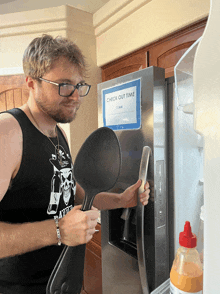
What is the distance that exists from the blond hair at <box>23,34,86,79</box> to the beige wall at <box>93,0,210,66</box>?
2.19 ft

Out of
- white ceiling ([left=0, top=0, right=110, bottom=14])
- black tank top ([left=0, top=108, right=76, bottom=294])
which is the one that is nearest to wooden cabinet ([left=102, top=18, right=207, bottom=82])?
white ceiling ([left=0, top=0, right=110, bottom=14])

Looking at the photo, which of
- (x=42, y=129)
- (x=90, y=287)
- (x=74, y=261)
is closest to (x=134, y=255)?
(x=74, y=261)

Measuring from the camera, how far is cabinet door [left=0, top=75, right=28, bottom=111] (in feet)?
6.38

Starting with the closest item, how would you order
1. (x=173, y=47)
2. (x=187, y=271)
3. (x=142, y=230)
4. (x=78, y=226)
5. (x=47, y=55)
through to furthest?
(x=187, y=271)
(x=78, y=226)
(x=142, y=230)
(x=47, y=55)
(x=173, y=47)

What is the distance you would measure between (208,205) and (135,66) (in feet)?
4.90

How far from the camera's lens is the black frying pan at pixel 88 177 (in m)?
0.60

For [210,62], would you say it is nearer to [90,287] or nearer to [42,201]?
[42,201]

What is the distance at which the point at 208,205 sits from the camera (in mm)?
195

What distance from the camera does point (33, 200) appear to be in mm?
761

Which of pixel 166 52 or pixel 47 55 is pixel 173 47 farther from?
pixel 47 55

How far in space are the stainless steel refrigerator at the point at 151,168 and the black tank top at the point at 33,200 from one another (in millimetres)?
275

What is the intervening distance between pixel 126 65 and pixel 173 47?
44cm

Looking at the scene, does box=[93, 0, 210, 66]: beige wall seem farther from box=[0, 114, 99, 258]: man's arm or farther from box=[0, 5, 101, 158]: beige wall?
box=[0, 114, 99, 258]: man's arm

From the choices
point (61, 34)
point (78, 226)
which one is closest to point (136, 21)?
point (61, 34)
